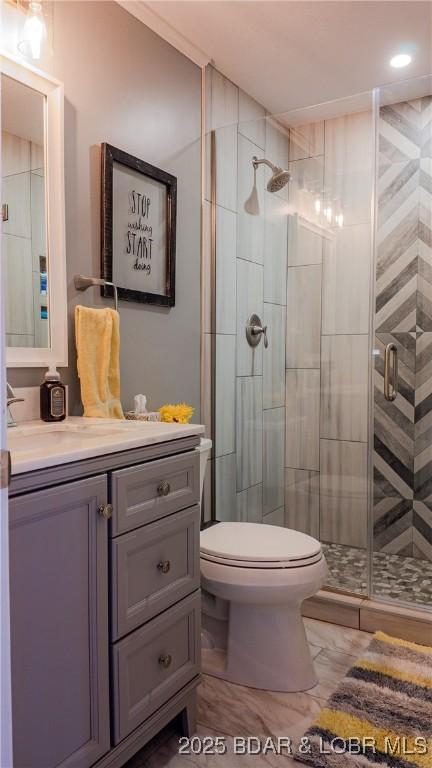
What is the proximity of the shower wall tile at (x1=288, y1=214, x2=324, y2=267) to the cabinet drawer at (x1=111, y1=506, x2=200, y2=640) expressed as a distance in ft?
5.23

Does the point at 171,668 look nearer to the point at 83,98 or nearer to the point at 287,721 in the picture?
the point at 287,721

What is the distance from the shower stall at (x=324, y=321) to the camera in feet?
8.55

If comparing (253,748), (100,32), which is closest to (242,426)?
(253,748)

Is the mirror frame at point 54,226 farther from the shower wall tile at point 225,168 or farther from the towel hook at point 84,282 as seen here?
the shower wall tile at point 225,168

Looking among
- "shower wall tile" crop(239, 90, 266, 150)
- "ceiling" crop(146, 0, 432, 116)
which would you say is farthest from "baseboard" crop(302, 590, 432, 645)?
"ceiling" crop(146, 0, 432, 116)

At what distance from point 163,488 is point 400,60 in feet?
7.48

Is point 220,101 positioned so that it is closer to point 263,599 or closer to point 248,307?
point 248,307

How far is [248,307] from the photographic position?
2.76 m

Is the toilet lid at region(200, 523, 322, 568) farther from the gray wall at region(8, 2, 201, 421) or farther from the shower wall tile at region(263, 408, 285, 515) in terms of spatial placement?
the shower wall tile at region(263, 408, 285, 515)

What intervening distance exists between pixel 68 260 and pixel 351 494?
1647 millimetres

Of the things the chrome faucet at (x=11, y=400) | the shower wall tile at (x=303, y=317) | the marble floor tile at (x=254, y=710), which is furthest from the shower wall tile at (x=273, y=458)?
the chrome faucet at (x=11, y=400)

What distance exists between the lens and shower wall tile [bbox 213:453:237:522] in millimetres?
2674

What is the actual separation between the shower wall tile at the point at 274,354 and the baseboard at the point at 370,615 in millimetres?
941

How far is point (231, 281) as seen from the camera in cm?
273
